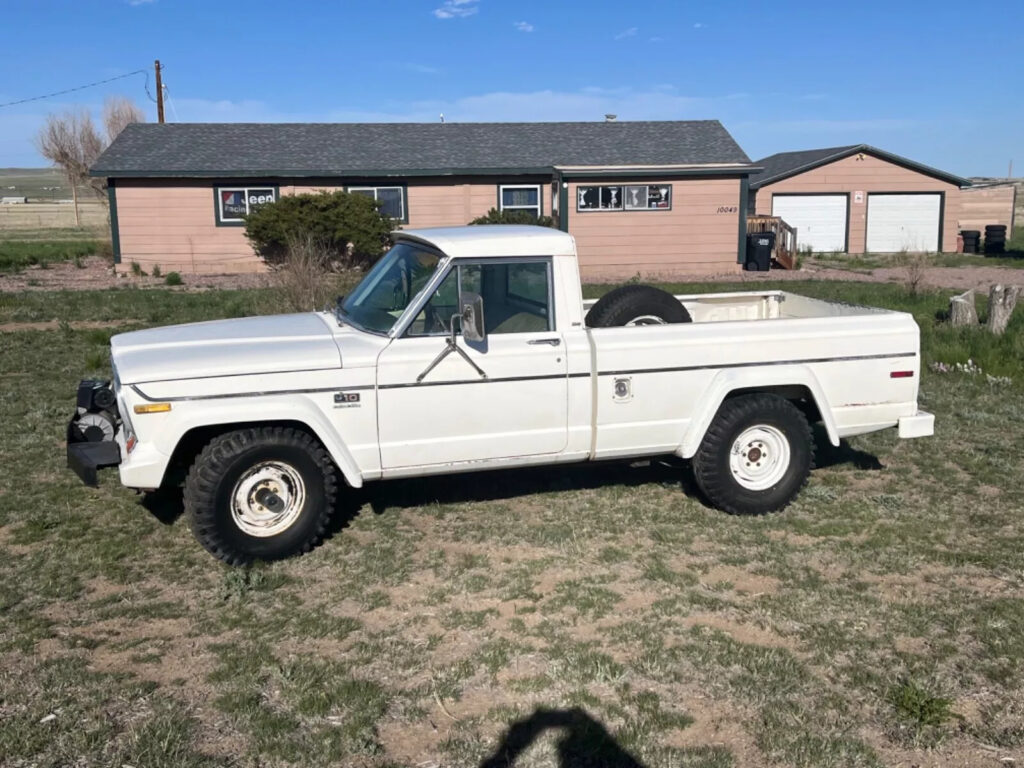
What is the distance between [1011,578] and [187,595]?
447cm

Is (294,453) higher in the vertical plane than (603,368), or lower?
lower

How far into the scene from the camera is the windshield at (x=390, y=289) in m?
5.74

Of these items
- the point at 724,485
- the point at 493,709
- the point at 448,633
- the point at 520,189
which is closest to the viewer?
the point at 493,709

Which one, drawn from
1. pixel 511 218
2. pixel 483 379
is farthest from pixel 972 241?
pixel 483 379

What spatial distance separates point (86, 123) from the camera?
5253cm

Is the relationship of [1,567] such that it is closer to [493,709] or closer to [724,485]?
[493,709]

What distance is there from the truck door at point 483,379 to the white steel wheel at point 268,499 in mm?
542

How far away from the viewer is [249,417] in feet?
17.0

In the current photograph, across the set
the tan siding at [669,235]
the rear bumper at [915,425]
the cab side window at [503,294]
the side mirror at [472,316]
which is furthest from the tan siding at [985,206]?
the side mirror at [472,316]

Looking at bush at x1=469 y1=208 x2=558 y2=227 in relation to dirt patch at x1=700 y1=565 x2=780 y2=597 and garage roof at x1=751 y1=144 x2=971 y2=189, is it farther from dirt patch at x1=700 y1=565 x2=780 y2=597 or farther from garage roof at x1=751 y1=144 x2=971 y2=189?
dirt patch at x1=700 y1=565 x2=780 y2=597

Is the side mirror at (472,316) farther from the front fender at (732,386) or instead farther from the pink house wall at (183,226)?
the pink house wall at (183,226)

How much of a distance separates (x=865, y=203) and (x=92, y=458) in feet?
95.5

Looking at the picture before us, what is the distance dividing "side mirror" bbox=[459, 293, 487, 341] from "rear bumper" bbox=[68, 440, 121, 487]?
2.12 metres

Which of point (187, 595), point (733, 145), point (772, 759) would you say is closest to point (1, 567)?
point (187, 595)
